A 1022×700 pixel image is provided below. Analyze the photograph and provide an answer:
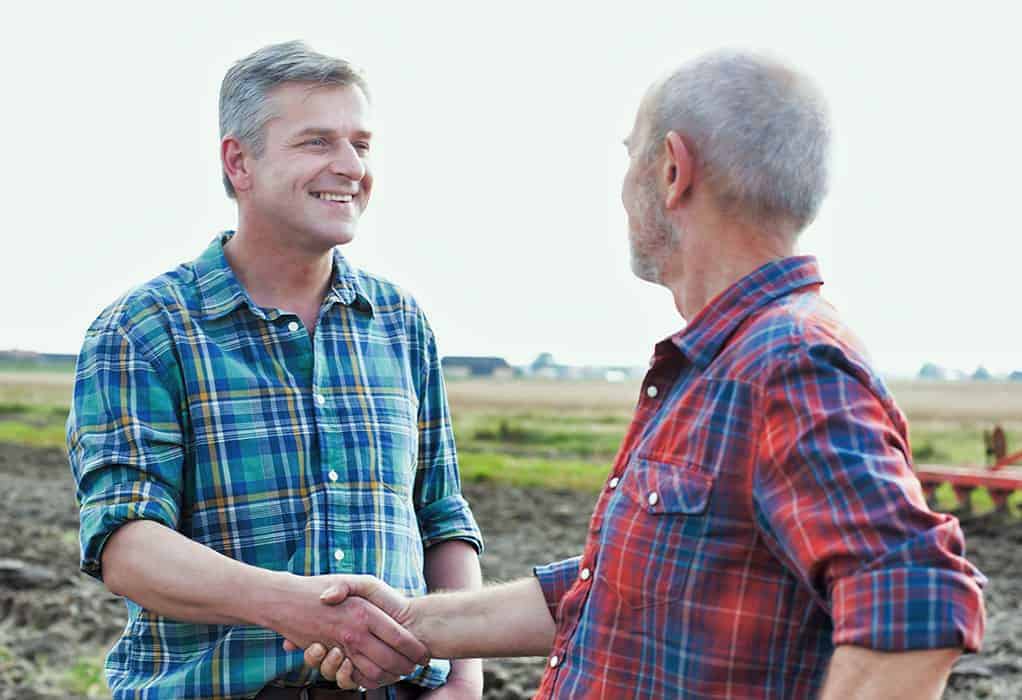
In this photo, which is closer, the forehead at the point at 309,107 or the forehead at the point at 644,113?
the forehead at the point at 644,113

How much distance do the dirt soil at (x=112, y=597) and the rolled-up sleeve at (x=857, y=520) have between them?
4.93 meters

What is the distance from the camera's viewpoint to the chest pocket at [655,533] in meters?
1.81

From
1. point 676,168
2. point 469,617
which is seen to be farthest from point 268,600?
point 676,168

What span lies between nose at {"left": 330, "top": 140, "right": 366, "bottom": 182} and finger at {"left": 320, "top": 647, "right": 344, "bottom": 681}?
1.04 metres

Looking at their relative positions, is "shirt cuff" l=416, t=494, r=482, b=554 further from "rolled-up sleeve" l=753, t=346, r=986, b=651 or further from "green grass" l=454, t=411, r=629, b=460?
"green grass" l=454, t=411, r=629, b=460

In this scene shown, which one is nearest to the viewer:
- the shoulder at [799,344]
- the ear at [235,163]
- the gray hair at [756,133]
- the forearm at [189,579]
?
the shoulder at [799,344]

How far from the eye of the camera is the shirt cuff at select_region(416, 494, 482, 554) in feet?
9.59

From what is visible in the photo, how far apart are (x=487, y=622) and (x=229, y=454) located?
2.11 ft

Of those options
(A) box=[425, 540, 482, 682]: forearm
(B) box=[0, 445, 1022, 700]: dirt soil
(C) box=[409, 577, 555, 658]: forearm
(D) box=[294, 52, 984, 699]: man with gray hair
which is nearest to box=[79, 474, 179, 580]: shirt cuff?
(C) box=[409, 577, 555, 658]: forearm

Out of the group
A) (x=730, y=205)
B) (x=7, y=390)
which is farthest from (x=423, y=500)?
(x=7, y=390)

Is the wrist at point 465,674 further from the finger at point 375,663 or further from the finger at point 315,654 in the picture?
the finger at point 315,654

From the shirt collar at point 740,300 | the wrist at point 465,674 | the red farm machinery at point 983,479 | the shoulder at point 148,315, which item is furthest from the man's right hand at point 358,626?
the red farm machinery at point 983,479

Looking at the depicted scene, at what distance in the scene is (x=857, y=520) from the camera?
5.22 feet

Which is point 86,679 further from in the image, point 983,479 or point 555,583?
point 983,479
